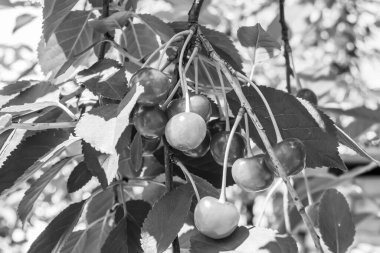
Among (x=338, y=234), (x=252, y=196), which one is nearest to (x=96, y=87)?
(x=338, y=234)

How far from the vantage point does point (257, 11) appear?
10.5 ft

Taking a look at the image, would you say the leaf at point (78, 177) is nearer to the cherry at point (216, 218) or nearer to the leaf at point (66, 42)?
the leaf at point (66, 42)

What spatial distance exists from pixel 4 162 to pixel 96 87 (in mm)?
198

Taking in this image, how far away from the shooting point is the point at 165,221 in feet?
2.60

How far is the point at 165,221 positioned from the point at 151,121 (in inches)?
5.6

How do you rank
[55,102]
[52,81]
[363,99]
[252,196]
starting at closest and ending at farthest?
[55,102]
[52,81]
[252,196]
[363,99]

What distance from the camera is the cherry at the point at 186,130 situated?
741 millimetres

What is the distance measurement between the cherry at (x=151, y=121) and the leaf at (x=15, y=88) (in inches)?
13.8

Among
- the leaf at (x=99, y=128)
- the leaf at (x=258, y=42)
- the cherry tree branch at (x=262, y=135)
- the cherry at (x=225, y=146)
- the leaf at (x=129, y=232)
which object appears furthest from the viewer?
the leaf at (x=258, y=42)

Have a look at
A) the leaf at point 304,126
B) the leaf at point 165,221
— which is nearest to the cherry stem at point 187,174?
the leaf at point 165,221

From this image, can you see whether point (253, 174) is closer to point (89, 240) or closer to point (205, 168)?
point (205, 168)

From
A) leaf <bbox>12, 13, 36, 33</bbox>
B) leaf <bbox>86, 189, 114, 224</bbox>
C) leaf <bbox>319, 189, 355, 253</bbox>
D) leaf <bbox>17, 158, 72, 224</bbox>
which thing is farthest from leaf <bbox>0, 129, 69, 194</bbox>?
leaf <bbox>12, 13, 36, 33</bbox>

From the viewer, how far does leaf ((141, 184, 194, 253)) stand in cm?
77

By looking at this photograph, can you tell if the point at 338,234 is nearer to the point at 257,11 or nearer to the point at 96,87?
the point at 96,87
